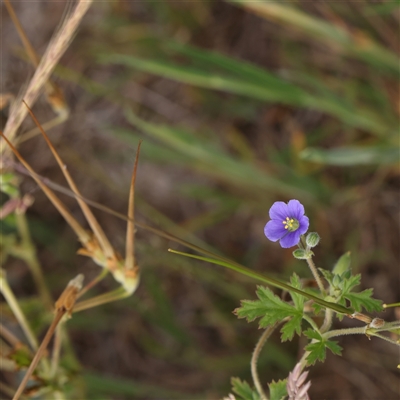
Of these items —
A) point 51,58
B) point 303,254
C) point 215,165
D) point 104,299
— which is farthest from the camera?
point 215,165

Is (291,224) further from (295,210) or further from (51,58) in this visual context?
(51,58)

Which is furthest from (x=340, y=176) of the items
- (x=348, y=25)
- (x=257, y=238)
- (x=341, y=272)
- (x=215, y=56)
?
(x=341, y=272)

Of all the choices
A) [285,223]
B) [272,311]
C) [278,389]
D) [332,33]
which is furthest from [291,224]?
[332,33]

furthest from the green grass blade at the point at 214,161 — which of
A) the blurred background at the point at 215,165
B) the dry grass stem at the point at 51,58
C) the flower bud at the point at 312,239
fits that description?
the flower bud at the point at 312,239

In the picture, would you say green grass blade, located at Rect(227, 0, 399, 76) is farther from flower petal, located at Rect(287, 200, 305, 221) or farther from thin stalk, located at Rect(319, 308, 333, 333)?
thin stalk, located at Rect(319, 308, 333, 333)

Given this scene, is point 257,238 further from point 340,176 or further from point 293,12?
point 293,12

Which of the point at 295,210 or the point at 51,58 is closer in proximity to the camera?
the point at 295,210

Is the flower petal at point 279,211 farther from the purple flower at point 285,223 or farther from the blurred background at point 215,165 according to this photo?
the blurred background at point 215,165
